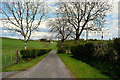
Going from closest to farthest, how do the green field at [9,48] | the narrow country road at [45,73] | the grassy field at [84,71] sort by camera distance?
the grassy field at [84,71], the narrow country road at [45,73], the green field at [9,48]

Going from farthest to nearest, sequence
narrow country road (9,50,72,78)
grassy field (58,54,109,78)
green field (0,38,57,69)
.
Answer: green field (0,38,57,69) < narrow country road (9,50,72,78) < grassy field (58,54,109,78)

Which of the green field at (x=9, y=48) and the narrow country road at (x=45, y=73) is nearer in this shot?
the narrow country road at (x=45, y=73)

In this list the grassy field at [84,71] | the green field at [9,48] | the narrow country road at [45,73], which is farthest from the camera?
the green field at [9,48]

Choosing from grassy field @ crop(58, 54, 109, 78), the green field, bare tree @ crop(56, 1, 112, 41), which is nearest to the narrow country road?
grassy field @ crop(58, 54, 109, 78)

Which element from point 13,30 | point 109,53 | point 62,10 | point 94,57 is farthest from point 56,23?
point 109,53

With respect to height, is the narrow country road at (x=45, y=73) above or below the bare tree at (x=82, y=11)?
below

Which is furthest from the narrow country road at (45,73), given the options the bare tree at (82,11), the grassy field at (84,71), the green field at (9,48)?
the bare tree at (82,11)

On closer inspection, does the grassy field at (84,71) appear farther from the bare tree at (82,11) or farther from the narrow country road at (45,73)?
the bare tree at (82,11)

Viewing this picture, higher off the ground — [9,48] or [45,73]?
[45,73]

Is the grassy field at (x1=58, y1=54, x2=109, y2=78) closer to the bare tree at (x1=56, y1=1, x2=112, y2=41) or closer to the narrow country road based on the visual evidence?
the narrow country road

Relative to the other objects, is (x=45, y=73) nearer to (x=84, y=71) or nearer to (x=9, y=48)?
(x=84, y=71)

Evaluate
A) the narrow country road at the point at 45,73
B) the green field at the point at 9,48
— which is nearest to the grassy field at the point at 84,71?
the narrow country road at the point at 45,73

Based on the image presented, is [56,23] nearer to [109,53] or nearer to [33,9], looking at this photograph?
[33,9]

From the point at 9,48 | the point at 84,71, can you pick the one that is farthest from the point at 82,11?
the point at 9,48
